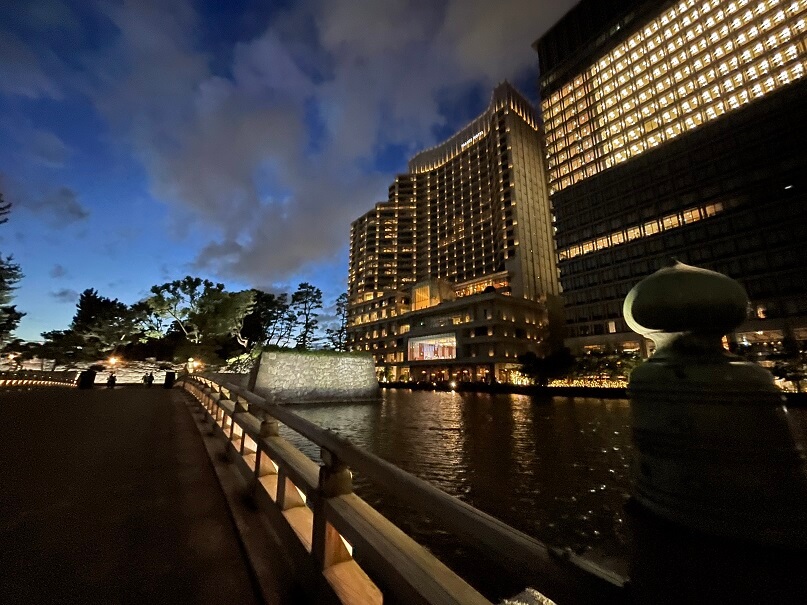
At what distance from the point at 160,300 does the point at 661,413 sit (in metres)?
35.4

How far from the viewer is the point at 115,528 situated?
9.46 ft

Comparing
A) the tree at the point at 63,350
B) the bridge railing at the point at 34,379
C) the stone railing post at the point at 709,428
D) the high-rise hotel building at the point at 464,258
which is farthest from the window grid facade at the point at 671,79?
the tree at the point at 63,350

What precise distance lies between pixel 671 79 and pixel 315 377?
69315mm

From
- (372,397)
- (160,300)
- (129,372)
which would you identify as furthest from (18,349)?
(372,397)

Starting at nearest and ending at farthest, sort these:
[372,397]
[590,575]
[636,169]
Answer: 1. [590,575]
2. [372,397]
3. [636,169]

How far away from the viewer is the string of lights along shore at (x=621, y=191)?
1613 inches

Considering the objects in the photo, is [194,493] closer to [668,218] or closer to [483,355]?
[483,355]

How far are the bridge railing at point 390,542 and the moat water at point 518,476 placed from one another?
4.7 inches

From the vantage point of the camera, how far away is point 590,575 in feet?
2.59

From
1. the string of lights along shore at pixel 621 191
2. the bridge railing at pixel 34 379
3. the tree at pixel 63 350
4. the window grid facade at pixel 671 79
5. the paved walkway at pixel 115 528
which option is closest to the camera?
the paved walkway at pixel 115 528

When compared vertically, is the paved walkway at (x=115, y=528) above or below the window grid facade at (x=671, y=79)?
below

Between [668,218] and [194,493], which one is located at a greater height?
[668,218]

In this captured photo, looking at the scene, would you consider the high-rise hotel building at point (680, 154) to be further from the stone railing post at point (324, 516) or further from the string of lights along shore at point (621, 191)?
the stone railing post at point (324, 516)

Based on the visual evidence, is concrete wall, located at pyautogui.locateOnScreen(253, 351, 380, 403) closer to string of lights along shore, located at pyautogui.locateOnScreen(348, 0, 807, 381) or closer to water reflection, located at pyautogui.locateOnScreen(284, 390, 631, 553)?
water reflection, located at pyautogui.locateOnScreen(284, 390, 631, 553)
